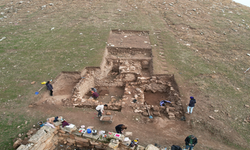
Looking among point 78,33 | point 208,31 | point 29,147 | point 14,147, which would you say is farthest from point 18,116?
point 208,31

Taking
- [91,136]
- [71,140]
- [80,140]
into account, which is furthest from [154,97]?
[71,140]

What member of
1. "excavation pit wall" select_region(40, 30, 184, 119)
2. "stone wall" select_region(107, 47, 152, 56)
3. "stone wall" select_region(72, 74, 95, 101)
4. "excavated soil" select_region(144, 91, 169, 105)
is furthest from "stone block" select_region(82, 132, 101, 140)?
"stone wall" select_region(107, 47, 152, 56)

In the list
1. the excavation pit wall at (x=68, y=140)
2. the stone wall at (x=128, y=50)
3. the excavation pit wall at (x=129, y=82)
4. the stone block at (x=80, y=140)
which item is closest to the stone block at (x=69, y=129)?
the excavation pit wall at (x=68, y=140)

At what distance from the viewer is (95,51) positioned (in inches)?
522

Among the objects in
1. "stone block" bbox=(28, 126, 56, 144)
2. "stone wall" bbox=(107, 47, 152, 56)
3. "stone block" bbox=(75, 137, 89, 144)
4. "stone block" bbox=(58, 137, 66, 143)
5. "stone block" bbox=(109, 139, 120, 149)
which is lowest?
"stone block" bbox=(58, 137, 66, 143)

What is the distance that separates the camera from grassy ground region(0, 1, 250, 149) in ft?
27.6

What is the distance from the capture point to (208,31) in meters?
16.9

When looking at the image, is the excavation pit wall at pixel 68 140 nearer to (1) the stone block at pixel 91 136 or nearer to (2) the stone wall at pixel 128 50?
(1) the stone block at pixel 91 136

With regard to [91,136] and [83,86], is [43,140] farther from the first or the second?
[83,86]

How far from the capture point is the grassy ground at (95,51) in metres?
8.42

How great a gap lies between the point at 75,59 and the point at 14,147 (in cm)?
745

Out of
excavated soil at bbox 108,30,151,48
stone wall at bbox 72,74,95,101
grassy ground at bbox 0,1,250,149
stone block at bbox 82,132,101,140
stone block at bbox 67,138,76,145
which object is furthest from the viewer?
excavated soil at bbox 108,30,151,48

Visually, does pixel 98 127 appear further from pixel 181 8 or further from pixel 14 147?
pixel 181 8

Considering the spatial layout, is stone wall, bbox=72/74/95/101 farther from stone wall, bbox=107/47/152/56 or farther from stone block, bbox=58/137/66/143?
stone wall, bbox=107/47/152/56
